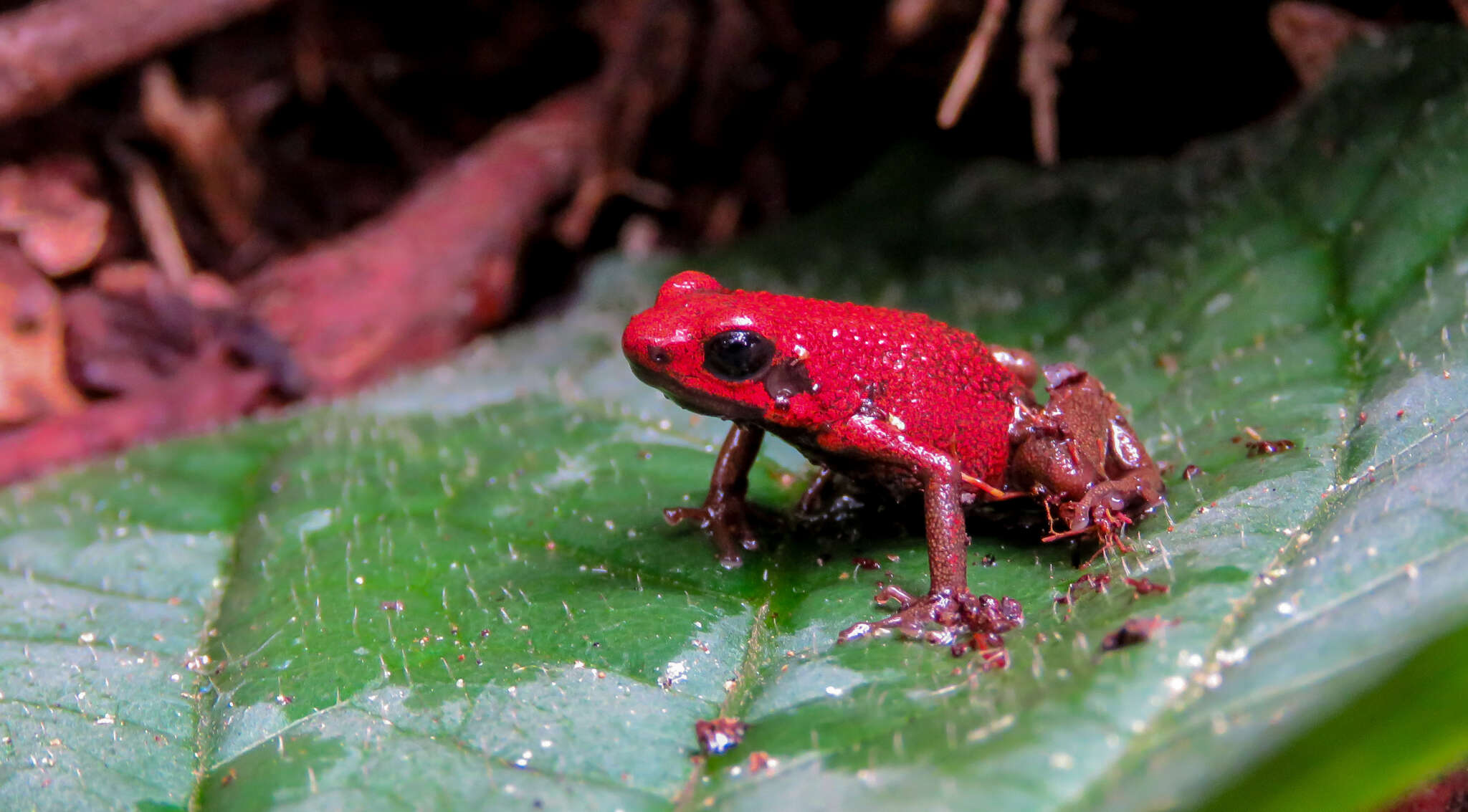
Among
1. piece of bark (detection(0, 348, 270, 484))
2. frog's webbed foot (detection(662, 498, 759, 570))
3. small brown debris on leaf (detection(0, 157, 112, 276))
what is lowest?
piece of bark (detection(0, 348, 270, 484))

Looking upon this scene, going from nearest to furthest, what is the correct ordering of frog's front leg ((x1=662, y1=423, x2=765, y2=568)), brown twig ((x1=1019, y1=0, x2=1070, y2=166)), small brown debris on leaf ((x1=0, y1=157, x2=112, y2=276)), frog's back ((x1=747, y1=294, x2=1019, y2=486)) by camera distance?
frog's back ((x1=747, y1=294, x2=1019, y2=486)) → frog's front leg ((x1=662, y1=423, x2=765, y2=568)) → brown twig ((x1=1019, y1=0, x2=1070, y2=166)) → small brown debris on leaf ((x1=0, y1=157, x2=112, y2=276))

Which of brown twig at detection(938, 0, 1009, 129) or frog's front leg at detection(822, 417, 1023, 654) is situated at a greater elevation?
brown twig at detection(938, 0, 1009, 129)

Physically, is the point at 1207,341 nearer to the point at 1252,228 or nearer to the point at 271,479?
the point at 1252,228

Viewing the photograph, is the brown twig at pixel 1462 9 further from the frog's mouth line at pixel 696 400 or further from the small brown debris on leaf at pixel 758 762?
the small brown debris on leaf at pixel 758 762

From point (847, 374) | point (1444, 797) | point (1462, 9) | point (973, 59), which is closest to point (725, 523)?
point (847, 374)

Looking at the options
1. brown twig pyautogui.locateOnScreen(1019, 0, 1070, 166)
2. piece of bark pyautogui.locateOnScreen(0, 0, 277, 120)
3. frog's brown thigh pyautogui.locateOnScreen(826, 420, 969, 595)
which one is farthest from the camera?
piece of bark pyautogui.locateOnScreen(0, 0, 277, 120)

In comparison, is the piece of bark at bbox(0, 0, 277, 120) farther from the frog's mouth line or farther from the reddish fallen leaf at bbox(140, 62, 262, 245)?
the frog's mouth line

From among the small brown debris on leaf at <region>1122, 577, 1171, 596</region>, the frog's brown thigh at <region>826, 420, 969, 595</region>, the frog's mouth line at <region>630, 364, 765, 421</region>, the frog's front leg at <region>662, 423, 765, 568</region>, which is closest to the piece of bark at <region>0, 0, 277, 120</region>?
the frog's front leg at <region>662, 423, 765, 568</region>
